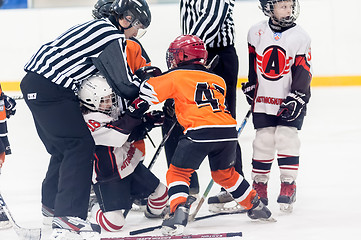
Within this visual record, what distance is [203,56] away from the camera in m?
2.89

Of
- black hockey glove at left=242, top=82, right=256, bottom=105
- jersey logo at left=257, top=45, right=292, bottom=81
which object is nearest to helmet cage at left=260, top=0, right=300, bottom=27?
jersey logo at left=257, top=45, right=292, bottom=81

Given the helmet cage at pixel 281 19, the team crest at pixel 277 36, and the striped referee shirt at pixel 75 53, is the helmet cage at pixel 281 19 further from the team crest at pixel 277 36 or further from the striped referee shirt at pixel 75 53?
the striped referee shirt at pixel 75 53

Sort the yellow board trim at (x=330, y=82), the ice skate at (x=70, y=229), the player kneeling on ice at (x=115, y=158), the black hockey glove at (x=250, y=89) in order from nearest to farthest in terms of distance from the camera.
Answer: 1. the ice skate at (x=70, y=229)
2. the player kneeling on ice at (x=115, y=158)
3. the black hockey glove at (x=250, y=89)
4. the yellow board trim at (x=330, y=82)

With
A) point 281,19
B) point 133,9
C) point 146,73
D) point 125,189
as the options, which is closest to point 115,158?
point 125,189

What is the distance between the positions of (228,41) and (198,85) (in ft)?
1.78

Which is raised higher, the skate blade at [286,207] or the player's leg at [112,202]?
the player's leg at [112,202]

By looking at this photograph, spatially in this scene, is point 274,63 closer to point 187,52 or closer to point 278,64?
point 278,64

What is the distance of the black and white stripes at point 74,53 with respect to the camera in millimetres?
2682

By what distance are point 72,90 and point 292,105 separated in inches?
39.5

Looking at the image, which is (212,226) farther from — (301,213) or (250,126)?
(250,126)

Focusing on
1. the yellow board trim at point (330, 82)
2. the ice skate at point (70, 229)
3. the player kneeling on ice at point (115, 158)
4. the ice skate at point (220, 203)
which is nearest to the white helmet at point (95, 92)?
the player kneeling on ice at point (115, 158)

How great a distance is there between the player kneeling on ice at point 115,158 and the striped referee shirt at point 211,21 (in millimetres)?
450

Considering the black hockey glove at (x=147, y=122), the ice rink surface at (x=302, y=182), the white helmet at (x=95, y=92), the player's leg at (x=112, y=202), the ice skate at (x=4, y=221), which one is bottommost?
the ice rink surface at (x=302, y=182)

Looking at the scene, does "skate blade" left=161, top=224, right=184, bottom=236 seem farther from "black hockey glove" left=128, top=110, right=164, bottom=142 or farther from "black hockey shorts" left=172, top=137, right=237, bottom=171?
"black hockey glove" left=128, top=110, right=164, bottom=142
